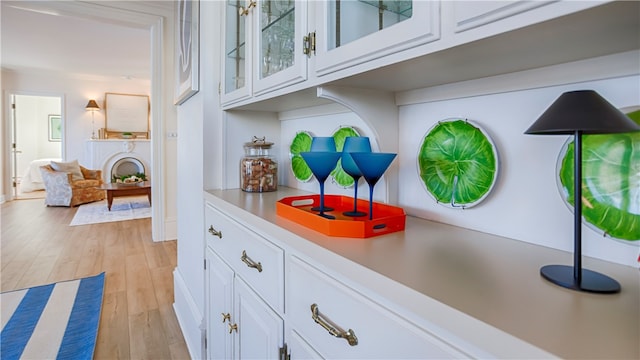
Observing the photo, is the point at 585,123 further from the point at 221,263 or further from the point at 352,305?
the point at 221,263

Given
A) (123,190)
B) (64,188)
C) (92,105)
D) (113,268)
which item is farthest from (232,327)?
(92,105)

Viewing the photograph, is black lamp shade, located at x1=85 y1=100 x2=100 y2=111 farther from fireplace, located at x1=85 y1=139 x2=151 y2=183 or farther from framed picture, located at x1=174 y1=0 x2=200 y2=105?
framed picture, located at x1=174 y1=0 x2=200 y2=105

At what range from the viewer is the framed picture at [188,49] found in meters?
1.75

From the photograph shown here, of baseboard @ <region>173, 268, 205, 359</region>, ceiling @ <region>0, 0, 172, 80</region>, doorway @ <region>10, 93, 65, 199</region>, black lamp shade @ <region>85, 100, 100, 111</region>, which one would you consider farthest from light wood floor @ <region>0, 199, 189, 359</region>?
doorway @ <region>10, 93, 65, 199</region>

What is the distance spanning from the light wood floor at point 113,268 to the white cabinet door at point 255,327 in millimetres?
950

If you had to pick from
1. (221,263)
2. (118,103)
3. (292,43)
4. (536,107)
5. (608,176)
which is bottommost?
(221,263)

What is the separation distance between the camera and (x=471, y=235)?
81cm

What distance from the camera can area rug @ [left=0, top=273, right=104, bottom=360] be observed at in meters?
1.83

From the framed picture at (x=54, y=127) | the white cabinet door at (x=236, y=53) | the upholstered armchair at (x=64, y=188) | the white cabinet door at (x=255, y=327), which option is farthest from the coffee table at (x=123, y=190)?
the framed picture at (x=54, y=127)

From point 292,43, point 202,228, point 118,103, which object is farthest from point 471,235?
point 118,103

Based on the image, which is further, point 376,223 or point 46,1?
point 46,1

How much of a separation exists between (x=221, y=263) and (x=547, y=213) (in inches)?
44.0

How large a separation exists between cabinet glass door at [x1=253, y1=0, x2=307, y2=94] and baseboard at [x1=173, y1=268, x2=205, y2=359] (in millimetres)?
1225

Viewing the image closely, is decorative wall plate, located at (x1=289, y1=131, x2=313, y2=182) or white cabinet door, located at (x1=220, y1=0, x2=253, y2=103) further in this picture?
decorative wall plate, located at (x1=289, y1=131, x2=313, y2=182)
